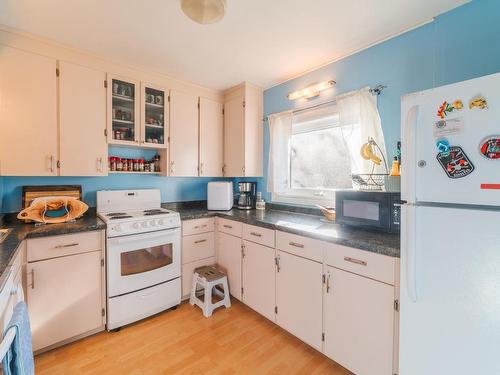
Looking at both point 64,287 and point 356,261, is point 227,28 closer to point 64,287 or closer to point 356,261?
point 356,261

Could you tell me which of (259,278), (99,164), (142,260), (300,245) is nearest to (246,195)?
(259,278)

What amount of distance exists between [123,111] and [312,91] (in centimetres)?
186

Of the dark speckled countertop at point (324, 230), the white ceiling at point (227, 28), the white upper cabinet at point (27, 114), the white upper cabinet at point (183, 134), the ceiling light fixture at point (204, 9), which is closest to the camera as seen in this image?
the ceiling light fixture at point (204, 9)

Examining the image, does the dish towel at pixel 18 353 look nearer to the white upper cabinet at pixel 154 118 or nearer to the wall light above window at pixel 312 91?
the white upper cabinet at pixel 154 118

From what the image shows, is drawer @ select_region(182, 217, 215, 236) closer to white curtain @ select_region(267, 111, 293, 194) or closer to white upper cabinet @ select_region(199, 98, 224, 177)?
white upper cabinet @ select_region(199, 98, 224, 177)

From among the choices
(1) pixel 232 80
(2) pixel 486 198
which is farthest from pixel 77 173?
(2) pixel 486 198

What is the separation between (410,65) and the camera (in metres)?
1.71

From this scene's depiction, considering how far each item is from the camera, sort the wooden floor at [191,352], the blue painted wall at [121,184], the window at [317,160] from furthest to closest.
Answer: the window at [317,160], the blue painted wall at [121,184], the wooden floor at [191,352]

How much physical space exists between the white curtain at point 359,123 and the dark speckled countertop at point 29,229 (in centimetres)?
213

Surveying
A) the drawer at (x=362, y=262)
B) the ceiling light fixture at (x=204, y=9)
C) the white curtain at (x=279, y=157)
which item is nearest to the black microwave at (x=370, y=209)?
the drawer at (x=362, y=262)

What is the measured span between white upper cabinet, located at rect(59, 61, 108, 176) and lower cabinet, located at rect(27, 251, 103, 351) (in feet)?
2.47

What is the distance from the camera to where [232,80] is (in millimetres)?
2605

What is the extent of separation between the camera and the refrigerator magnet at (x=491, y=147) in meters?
0.89

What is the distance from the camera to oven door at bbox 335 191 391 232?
1539 millimetres
